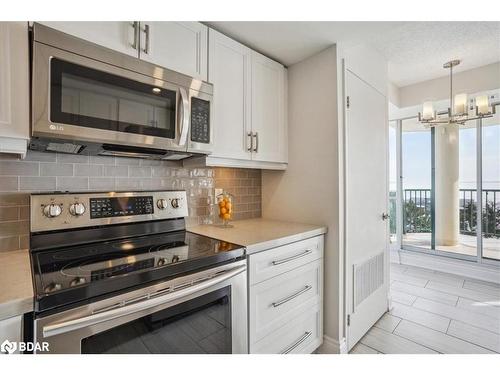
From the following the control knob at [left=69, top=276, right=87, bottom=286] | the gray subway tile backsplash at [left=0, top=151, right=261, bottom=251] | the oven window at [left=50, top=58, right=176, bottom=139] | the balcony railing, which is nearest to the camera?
the control knob at [left=69, top=276, right=87, bottom=286]

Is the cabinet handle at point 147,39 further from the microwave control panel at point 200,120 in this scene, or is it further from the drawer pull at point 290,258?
the drawer pull at point 290,258

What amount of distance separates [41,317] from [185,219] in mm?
1081

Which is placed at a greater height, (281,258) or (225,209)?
(225,209)

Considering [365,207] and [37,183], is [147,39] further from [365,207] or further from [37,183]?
[365,207]

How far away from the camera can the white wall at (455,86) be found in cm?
283

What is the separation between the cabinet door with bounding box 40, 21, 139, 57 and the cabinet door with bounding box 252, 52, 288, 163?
0.84 m

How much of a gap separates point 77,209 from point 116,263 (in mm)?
467

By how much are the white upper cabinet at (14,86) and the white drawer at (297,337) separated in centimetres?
136

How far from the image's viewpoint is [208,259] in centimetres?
111

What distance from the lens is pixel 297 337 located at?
1.57 metres

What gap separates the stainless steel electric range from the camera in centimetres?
79

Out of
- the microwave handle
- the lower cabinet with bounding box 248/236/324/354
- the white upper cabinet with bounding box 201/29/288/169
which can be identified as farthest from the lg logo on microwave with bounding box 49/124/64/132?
the lower cabinet with bounding box 248/236/324/354

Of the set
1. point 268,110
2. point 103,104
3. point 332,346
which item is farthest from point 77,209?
point 332,346

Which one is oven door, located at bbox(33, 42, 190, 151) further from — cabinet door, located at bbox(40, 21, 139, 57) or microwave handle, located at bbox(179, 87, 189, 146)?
cabinet door, located at bbox(40, 21, 139, 57)
